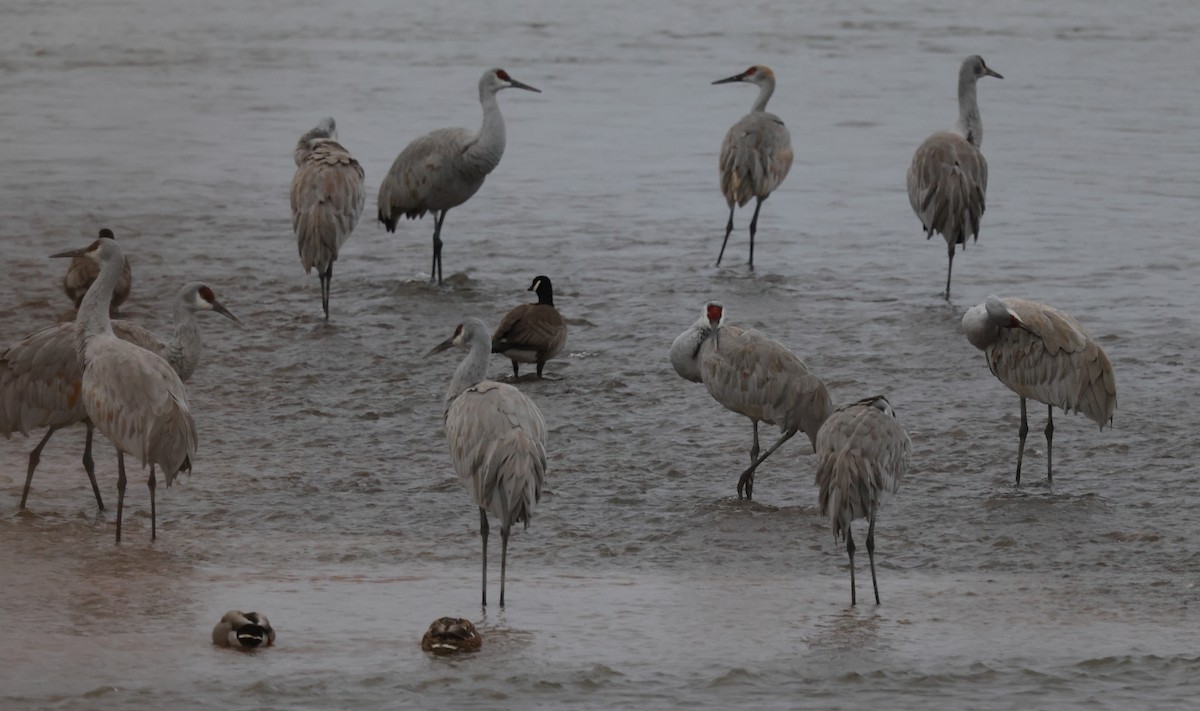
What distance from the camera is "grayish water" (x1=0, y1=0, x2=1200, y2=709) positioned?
A: 7047 mm

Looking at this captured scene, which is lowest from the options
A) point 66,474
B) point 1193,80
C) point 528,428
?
point 66,474

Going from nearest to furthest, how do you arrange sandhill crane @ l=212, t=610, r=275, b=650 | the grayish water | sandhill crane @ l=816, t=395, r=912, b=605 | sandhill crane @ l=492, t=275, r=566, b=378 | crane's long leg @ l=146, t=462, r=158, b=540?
sandhill crane @ l=212, t=610, r=275, b=650, the grayish water, sandhill crane @ l=816, t=395, r=912, b=605, crane's long leg @ l=146, t=462, r=158, b=540, sandhill crane @ l=492, t=275, r=566, b=378

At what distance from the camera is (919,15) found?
33.7 metres

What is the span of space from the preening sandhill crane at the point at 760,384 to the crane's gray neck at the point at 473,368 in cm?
137

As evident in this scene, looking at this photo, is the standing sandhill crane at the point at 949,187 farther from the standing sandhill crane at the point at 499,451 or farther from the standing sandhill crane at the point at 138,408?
the standing sandhill crane at the point at 138,408

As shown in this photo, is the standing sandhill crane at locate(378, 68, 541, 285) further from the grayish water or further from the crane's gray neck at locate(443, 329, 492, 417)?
the crane's gray neck at locate(443, 329, 492, 417)

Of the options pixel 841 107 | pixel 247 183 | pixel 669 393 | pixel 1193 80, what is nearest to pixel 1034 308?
pixel 669 393

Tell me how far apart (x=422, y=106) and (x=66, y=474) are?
13.4 meters

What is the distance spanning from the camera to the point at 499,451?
7797 mm

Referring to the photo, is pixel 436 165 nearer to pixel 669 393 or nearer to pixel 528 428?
pixel 669 393

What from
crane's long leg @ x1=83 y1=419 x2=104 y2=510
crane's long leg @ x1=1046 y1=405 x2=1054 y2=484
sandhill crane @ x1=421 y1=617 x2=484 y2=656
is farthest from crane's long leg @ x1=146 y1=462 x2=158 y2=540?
crane's long leg @ x1=1046 y1=405 x2=1054 y2=484

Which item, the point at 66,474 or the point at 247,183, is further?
the point at 247,183

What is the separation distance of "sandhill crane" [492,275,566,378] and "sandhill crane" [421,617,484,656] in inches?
176

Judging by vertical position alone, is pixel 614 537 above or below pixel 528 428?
below
